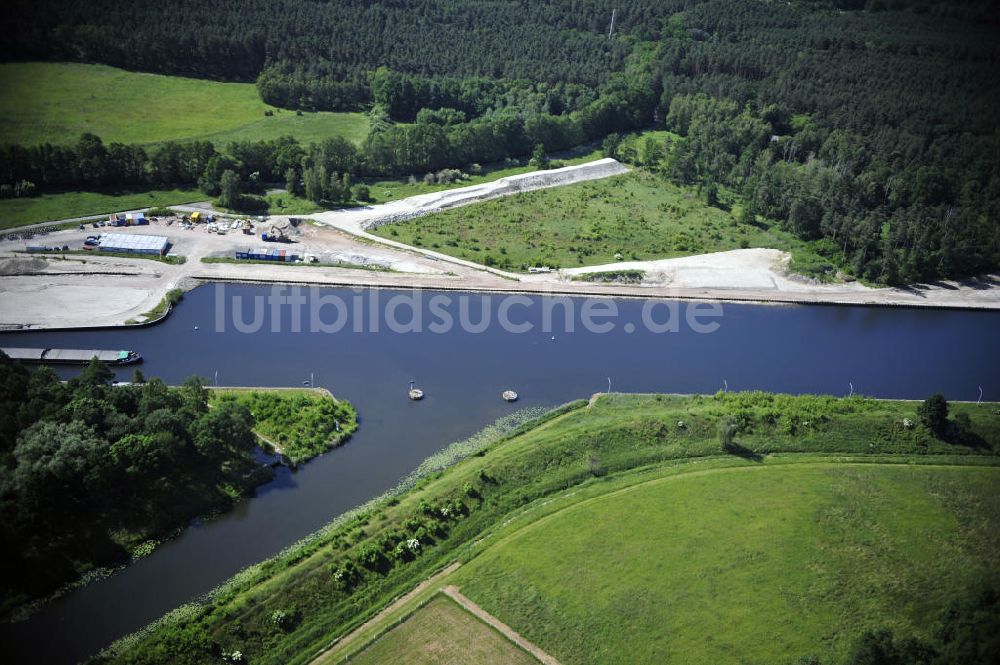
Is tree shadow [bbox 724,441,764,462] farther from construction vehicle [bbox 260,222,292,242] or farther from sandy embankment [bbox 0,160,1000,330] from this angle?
construction vehicle [bbox 260,222,292,242]

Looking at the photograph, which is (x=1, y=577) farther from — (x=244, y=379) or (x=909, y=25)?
(x=909, y=25)

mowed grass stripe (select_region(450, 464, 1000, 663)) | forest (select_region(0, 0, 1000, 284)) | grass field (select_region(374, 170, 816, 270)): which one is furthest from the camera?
forest (select_region(0, 0, 1000, 284))

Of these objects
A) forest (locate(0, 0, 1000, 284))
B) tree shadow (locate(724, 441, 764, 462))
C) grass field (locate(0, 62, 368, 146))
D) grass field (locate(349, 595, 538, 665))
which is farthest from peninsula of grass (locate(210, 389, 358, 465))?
grass field (locate(0, 62, 368, 146))

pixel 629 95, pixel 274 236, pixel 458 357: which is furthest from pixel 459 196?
pixel 629 95

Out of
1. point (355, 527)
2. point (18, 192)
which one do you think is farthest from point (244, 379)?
point (18, 192)

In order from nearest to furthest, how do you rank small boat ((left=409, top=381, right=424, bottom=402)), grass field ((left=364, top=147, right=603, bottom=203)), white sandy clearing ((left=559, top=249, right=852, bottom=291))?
small boat ((left=409, top=381, right=424, bottom=402)) < white sandy clearing ((left=559, top=249, right=852, bottom=291)) < grass field ((left=364, top=147, right=603, bottom=203))
